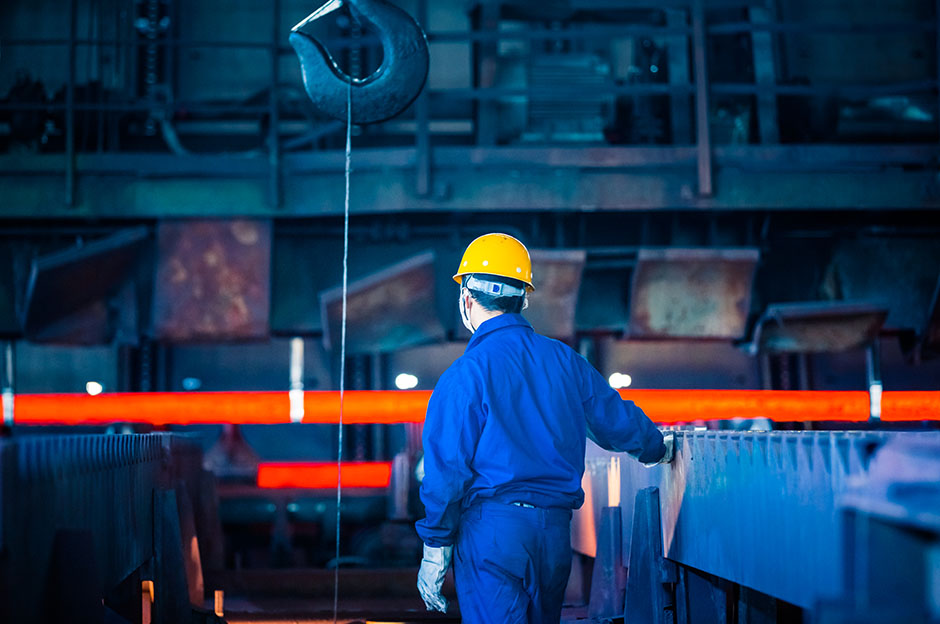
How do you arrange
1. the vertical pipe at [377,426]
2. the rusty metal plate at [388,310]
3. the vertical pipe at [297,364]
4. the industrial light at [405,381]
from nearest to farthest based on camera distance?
the rusty metal plate at [388,310] → the industrial light at [405,381] → the vertical pipe at [377,426] → the vertical pipe at [297,364]

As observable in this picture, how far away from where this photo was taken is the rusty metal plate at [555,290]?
18.0ft

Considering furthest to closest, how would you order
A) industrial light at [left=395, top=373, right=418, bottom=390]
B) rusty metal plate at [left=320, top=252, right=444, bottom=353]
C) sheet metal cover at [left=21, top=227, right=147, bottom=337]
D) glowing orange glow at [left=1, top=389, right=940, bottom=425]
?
industrial light at [left=395, top=373, right=418, bottom=390] < rusty metal plate at [left=320, top=252, right=444, bottom=353] < sheet metal cover at [left=21, top=227, right=147, bottom=337] < glowing orange glow at [left=1, top=389, right=940, bottom=425]

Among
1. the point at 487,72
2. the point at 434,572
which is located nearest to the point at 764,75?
the point at 487,72

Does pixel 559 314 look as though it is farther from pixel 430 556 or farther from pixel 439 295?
pixel 430 556

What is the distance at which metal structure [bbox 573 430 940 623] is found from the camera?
1.59m

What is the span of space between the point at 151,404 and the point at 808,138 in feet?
14.3

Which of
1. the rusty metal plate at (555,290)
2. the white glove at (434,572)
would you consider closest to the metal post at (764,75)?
the rusty metal plate at (555,290)

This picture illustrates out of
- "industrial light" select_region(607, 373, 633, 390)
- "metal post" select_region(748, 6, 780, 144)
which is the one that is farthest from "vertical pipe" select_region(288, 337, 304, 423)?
"metal post" select_region(748, 6, 780, 144)

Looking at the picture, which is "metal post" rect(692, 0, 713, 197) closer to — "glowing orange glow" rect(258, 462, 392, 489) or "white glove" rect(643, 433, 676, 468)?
"glowing orange glow" rect(258, 462, 392, 489)

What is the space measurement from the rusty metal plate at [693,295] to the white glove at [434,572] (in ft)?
10.8

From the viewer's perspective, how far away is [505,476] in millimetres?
2531

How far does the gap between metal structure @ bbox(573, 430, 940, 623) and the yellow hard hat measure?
0.72 m

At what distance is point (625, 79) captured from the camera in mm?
6219

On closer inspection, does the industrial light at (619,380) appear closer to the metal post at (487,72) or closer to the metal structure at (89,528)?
the metal post at (487,72)
